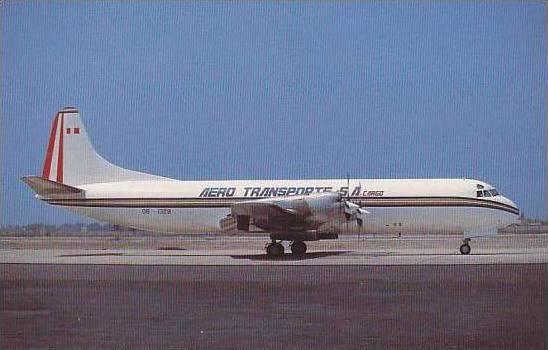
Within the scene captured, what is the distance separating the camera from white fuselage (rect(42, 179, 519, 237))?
30.2m

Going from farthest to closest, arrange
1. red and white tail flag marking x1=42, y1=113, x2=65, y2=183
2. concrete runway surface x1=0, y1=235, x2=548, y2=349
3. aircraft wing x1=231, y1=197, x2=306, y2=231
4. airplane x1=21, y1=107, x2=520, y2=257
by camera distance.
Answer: red and white tail flag marking x1=42, y1=113, x2=65, y2=183 < airplane x1=21, y1=107, x2=520, y2=257 < aircraft wing x1=231, y1=197, x2=306, y2=231 < concrete runway surface x1=0, y1=235, x2=548, y2=349

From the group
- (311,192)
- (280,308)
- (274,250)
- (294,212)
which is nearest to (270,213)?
(294,212)

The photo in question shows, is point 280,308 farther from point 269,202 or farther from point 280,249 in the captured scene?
point 280,249

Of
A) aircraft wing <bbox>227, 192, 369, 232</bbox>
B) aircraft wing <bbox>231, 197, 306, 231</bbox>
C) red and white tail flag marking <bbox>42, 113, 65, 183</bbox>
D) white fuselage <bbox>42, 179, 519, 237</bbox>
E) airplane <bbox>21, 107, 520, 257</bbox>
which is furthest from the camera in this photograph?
red and white tail flag marking <bbox>42, 113, 65, 183</bbox>

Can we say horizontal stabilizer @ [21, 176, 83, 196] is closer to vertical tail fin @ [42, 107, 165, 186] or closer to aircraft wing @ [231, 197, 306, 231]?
vertical tail fin @ [42, 107, 165, 186]

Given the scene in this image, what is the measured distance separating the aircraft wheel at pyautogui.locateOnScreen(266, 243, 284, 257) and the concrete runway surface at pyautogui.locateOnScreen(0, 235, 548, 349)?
7.64 metres

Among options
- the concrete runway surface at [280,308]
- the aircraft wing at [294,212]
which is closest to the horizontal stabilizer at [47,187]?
the aircraft wing at [294,212]

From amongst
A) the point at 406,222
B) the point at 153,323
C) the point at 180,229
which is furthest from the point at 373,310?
the point at 180,229

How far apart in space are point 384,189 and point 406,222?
73.9 inches

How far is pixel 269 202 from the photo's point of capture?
91.7ft

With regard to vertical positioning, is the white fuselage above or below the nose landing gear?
above

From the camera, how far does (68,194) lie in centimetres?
3244

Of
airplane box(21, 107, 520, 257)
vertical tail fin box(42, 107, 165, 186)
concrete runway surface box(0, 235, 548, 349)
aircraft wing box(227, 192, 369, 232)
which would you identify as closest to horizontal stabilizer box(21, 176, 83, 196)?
airplane box(21, 107, 520, 257)

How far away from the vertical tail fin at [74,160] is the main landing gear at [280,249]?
810 cm
